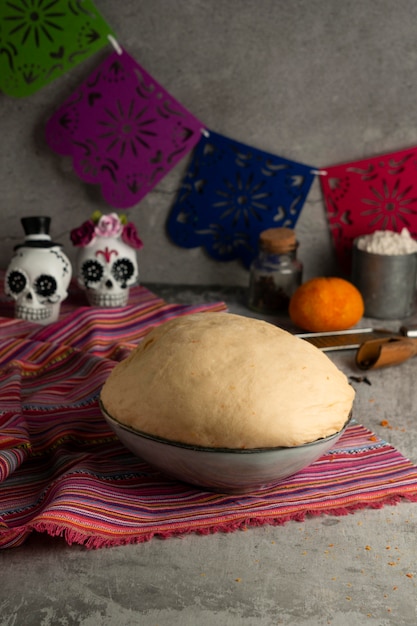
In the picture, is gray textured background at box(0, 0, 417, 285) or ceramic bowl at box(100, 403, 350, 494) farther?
gray textured background at box(0, 0, 417, 285)

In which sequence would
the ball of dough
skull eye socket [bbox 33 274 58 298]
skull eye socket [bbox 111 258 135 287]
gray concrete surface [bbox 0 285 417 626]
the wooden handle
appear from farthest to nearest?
skull eye socket [bbox 111 258 135 287]
skull eye socket [bbox 33 274 58 298]
the wooden handle
the ball of dough
gray concrete surface [bbox 0 285 417 626]

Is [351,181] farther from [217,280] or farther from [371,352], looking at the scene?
[371,352]

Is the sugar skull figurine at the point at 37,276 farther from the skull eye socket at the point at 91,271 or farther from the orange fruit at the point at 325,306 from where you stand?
the orange fruit at the point at 325,306

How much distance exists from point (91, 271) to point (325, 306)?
0.48m

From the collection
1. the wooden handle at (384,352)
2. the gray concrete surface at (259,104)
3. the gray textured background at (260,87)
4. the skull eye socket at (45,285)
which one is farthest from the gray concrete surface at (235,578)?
the gray textured background at (260,87)

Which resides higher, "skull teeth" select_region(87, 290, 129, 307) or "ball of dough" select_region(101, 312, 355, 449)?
"ball of dough" select_region(101, 312, 355, 449)

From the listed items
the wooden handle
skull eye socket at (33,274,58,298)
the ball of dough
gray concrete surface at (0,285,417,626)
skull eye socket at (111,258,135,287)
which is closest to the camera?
gray concrete surface at (0,285,417,626)

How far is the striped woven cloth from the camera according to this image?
0.89 meters

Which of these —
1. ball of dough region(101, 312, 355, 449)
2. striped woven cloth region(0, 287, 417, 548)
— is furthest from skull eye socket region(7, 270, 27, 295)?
ball of dough region(101, 312, 355, 449)

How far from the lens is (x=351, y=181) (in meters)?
1.81

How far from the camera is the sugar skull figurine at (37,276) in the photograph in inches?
60.1

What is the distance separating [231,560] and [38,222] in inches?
35.9

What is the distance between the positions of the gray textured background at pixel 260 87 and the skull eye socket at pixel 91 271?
11.8 inches

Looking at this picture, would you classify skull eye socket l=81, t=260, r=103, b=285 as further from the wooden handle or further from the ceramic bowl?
the ceramic bowl
